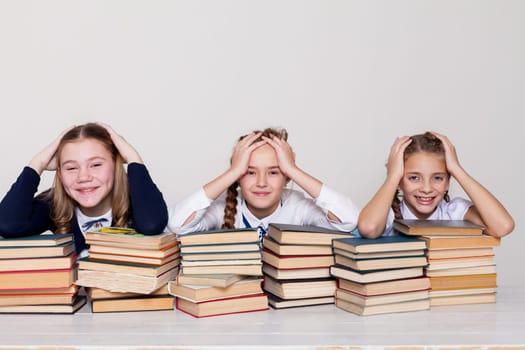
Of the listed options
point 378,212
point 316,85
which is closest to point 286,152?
point 378,212

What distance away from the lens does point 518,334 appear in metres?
1.86

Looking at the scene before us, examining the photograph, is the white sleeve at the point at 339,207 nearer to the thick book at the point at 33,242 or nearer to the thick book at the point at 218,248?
the thick book at the point at 218,248

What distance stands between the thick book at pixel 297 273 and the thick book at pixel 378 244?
0.10m

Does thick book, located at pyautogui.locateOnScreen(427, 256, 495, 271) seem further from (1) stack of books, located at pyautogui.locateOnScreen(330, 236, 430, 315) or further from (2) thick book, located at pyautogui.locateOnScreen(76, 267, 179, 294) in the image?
(2) thick book, located at pyautogui.locateOnScreen(76, 267, 179, 294)

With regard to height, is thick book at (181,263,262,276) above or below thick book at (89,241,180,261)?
below

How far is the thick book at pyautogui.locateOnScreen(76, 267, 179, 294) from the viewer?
208 cm

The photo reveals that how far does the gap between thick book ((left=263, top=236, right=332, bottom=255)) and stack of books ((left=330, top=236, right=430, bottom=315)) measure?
0.05 metres

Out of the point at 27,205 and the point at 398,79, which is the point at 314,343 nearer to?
the point at 27,205

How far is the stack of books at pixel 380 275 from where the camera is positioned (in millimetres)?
2078

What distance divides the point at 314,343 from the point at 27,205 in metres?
1.32

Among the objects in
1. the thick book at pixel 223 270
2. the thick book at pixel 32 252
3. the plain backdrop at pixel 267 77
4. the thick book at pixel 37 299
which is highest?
the plain backdrop at pixel 267 77

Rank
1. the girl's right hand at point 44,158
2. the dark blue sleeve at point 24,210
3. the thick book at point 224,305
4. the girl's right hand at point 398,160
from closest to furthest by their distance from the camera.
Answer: the thick book at point 224,305
the dark blue sleeve at point 24,210
the girl's right hand at point 398,160
the girl's right hand at point 44,158

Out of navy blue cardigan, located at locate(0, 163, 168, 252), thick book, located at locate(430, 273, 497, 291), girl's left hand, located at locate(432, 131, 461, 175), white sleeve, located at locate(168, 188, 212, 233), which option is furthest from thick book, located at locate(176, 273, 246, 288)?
girl's left hand, located at locate(432, 131, 461, 175)

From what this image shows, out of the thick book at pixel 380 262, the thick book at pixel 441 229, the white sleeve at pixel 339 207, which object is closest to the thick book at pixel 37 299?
the thick book at pixel 380 262
